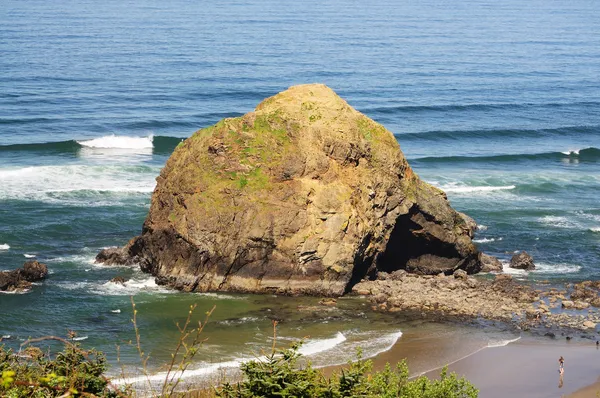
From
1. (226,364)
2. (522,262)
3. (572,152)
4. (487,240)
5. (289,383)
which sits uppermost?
(572,152)

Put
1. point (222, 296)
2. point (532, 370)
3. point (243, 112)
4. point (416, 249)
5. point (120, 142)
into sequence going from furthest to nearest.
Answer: point (243, 112) < point (120, 142) < point (416, 249) < point (222, 296) < point (532, 370)

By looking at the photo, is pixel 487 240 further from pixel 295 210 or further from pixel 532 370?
pixel 532 370

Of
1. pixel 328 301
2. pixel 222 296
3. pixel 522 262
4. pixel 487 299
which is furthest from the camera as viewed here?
Answer: pixel 522 262

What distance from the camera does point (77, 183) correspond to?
55.2m

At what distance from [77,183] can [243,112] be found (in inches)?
943

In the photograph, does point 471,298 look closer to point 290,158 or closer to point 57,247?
point 290,158

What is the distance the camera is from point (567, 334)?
34.3 m

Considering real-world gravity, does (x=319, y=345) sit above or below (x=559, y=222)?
below

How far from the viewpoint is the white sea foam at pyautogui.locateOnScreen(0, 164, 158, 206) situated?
5175 cm

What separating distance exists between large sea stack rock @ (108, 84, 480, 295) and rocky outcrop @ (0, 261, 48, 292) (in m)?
4.45

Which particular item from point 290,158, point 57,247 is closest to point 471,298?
point 290,158

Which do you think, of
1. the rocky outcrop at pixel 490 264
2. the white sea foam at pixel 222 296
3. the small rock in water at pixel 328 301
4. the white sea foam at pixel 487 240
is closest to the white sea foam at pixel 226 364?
the small rock in water at pixel 328 301

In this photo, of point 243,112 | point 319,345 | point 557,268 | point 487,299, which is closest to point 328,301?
point 319,345

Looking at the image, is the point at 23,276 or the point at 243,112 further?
the point at 243,112
